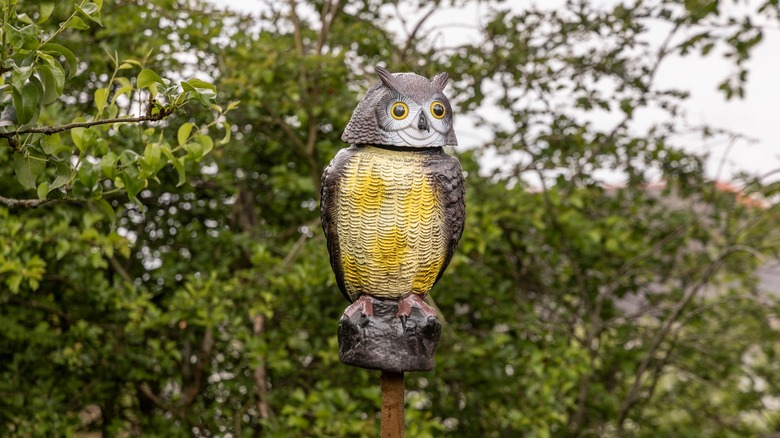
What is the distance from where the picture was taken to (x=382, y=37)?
364cm

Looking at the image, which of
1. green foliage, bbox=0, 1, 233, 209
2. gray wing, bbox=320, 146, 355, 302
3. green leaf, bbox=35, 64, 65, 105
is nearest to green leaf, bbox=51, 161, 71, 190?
green foliage, bbox=0, 1, 233, 209

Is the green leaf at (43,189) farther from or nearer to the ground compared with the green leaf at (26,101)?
nearer to the ground

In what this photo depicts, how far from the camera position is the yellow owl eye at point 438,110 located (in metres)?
1.85

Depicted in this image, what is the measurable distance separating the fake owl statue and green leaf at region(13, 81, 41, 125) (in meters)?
0.67

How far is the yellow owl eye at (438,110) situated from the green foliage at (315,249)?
125cm

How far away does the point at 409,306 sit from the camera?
1.91 meters

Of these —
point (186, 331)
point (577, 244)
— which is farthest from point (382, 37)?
Result: point (186, 331)

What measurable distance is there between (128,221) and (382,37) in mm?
1505

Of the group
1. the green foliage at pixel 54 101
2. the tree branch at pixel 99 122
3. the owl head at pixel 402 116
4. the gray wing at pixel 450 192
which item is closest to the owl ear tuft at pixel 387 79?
the owl head at pixel 402 116

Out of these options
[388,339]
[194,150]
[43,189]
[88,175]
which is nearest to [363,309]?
[388,339]

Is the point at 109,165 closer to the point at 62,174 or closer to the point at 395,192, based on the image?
the point at 62,174

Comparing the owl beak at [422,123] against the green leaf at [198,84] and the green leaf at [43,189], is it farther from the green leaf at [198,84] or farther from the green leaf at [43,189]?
the green leaf at [43,189]

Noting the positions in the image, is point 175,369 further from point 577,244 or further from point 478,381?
point 577,244

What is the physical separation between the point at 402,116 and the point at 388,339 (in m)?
0.54
